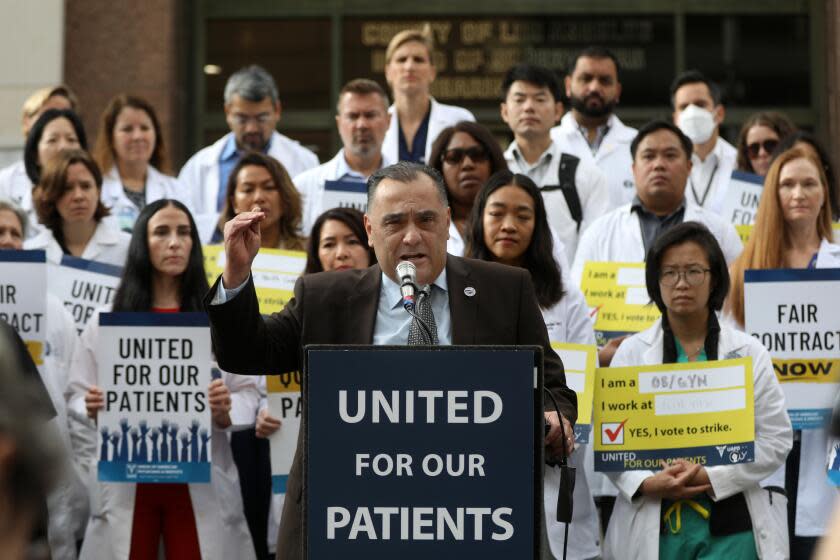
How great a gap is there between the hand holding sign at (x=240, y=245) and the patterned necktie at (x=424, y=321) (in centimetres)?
58

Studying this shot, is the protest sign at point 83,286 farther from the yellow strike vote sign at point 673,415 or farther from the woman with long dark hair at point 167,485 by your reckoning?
the yellow strike vote sign at point 673,415

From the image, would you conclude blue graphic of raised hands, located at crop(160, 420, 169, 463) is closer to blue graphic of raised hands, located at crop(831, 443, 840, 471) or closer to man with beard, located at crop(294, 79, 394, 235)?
man with beard, located at crop(294, 79, 394, 235)

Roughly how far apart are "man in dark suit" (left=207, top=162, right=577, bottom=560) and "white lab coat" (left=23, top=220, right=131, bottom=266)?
4.01 metres

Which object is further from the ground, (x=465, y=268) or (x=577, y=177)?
(x=577, y=177)

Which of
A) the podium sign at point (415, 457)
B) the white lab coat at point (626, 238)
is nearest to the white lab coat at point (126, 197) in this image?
the white lab coat at point (626, 238)

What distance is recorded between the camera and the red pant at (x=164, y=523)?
26.6ft

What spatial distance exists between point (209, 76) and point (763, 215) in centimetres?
760

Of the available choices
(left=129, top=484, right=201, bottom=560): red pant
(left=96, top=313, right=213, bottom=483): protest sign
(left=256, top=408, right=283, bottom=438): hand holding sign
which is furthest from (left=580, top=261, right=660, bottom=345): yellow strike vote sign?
(left=129, top=484, right=201, bottom=560): red pant

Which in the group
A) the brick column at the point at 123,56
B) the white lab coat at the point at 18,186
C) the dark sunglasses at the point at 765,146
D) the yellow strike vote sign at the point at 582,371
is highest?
the brick column at the point at 123,56

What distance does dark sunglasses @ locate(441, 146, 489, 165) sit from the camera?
9.20 meters

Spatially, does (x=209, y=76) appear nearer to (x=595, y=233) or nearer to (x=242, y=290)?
(x=595, y=233)

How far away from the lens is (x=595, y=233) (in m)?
9.45

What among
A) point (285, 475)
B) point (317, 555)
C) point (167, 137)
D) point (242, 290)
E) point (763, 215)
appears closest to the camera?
point (317, 555)

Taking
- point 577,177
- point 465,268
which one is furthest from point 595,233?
point 465,268
